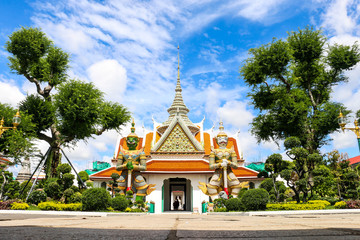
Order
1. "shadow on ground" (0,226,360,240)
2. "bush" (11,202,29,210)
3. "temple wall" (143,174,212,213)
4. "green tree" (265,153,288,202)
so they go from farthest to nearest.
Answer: "temple wall" (143,174,212,213)
"green tree" (265,153,288,202)
"bush" (11,202,29,210)
"shadow on ground" (0,226,360,240)

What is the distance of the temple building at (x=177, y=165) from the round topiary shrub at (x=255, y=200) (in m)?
7.65

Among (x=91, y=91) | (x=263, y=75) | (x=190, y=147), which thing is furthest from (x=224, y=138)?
(x=91, y=91)

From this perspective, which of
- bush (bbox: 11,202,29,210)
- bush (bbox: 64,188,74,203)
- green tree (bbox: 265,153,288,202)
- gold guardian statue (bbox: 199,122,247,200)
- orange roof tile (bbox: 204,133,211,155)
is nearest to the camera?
bush (bbox: 11,202,29,210)

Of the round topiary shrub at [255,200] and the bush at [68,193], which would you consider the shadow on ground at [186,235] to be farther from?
the bush at [68,193]

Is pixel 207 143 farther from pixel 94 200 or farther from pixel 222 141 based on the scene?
pixel 94 200

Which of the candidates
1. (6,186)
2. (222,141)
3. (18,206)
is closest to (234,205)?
(222,141)

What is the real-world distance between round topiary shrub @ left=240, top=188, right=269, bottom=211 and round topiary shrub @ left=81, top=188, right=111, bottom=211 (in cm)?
602

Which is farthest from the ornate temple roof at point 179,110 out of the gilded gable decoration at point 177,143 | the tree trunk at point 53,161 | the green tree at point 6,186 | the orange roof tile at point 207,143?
the green tree at point 6,186

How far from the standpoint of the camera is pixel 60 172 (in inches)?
531

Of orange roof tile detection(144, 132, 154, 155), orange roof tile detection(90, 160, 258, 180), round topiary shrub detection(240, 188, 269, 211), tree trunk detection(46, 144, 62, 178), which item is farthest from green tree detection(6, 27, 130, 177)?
round topiary shrub detection(240, 188, 269, 211)

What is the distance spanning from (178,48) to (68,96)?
19956 millimetres

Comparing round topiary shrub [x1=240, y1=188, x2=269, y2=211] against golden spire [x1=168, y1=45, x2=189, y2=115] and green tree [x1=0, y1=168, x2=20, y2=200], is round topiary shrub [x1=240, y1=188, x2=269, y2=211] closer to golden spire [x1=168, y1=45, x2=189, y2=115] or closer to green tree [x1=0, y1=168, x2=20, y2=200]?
green tree [x1=0, y1=168, x2=20, y2=200]

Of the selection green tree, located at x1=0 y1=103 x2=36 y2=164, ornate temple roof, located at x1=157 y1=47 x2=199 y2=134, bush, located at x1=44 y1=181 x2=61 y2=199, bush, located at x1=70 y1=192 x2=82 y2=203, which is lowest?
bush, located at x1=70 y1=192 x2=82 y2=203

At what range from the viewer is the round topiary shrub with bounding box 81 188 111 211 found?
417 inches
